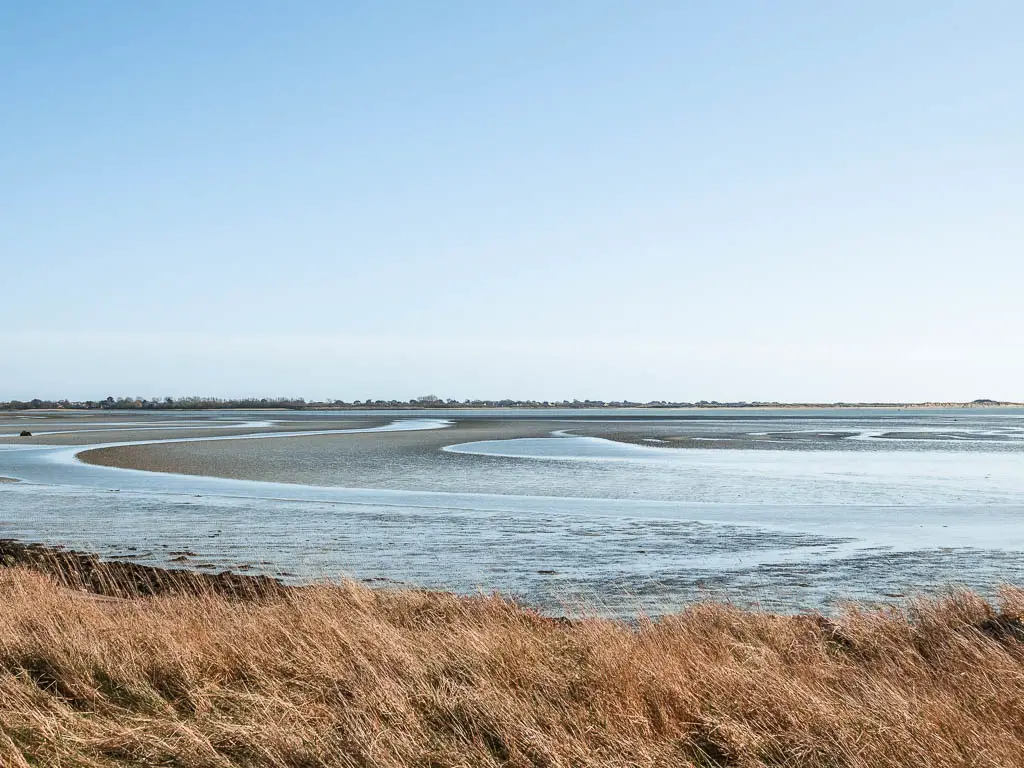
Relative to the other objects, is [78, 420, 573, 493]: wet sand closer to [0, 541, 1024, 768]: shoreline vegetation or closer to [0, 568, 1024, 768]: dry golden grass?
[0, 541, 1024, 768]: shoreline vegetation

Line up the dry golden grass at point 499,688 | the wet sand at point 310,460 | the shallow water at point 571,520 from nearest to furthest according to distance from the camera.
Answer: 1. the dry golden grass at point 499,688
2. the shallow water at point 571,520
3. the wet sand at point 310,460

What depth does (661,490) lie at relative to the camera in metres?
30.0


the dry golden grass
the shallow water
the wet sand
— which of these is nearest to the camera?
the dry golden grass

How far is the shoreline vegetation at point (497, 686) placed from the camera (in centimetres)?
678

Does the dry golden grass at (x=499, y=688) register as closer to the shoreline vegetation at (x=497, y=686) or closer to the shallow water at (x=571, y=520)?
the shoreline vegetation at (x=497, y=686)

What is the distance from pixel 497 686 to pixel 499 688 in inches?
2.5

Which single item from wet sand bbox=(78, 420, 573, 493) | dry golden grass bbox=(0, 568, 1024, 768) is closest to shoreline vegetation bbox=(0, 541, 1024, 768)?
dry golden grass bbox=(0, 568, 1024, 768)

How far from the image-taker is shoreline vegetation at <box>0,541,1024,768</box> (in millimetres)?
6781

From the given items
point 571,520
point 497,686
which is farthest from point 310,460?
point 497,686

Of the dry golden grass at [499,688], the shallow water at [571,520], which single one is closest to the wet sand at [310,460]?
the shallow water at [571,520]

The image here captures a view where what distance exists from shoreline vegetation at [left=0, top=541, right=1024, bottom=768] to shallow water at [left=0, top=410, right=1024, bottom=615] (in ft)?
10.4

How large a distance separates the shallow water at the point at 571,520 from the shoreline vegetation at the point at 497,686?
318 cm

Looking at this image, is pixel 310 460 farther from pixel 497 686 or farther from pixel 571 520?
pixel 497 686

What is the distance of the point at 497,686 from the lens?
8047 millimetres
